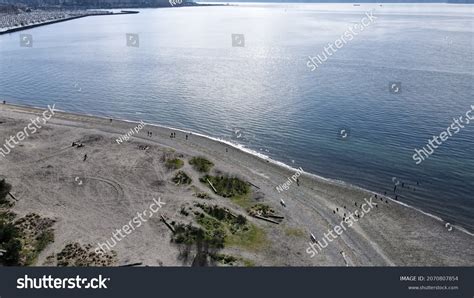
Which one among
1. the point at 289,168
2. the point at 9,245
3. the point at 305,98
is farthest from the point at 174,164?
the point at 305,98

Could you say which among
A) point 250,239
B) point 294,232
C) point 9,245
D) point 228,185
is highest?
point 9,245

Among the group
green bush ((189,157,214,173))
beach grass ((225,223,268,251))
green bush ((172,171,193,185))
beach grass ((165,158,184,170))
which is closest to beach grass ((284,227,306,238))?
beach grass ((225,223,268,251))

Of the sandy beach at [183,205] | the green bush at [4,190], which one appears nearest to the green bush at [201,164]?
the sandy beach at [183,205]

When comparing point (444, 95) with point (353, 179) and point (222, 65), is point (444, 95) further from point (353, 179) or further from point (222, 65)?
point (222, 65)

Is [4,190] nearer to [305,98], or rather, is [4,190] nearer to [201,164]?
[201,164]

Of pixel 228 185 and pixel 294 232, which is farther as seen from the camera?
A: pixel 228 185

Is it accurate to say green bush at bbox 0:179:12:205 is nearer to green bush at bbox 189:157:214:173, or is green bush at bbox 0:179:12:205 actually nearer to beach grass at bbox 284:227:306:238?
green bush at bbox 189:157:214:173
